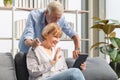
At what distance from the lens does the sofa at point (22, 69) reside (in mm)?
2291

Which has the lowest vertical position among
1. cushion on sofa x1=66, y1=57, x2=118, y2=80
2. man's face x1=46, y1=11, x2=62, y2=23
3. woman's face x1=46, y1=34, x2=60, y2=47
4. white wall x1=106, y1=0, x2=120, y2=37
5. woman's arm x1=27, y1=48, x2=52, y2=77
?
cushion on sofa x1=66, y1=57, x2=118, y2=80

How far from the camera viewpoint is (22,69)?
2375 millimetres

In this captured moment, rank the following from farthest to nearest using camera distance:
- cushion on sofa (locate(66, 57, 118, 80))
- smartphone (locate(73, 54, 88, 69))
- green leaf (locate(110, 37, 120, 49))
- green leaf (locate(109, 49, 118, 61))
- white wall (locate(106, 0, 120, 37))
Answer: white wall (locate(106, 0, 120, 37)), green leaf (locate(110, 37, 120, 49)), green leaf (locate(109, 49, 118, 61)), cushion on sofa (locate(66, 57, 118, 80)), smartphone (locate(73, 54, 88, 69))

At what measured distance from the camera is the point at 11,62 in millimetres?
2381

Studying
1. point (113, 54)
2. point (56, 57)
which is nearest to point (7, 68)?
point (56, 57)

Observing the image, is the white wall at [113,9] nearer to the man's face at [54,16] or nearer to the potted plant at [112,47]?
the potted plant at [112,47]

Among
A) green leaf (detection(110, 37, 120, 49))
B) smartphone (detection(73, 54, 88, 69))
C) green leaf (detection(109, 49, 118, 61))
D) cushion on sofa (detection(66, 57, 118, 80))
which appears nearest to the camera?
smartphone (detection(73, 54, 88, 69))

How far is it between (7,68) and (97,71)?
0.81 meters

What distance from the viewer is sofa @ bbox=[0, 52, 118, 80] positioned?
2291 millimetres

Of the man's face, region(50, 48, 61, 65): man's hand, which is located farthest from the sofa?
A: the man's face

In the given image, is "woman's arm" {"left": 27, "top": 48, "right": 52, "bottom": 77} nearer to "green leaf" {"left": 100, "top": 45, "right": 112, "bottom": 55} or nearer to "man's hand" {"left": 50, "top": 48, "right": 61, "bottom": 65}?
"man's hand" {"left": 50, "top": 48, "right": 61, "bottom": 65}

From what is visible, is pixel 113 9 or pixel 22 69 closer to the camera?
pixel 22 69

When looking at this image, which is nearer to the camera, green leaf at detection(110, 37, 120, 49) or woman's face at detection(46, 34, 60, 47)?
woman's face at detection(46, 34, 60, 47)

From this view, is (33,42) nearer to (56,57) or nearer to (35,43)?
(35,43)
